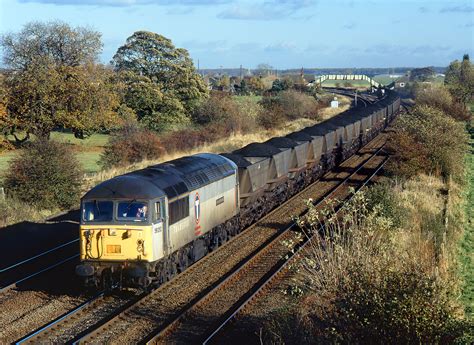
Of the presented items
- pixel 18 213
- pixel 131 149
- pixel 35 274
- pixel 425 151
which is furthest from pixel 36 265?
pixel 131 149

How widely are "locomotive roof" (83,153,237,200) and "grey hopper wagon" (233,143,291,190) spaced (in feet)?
15.6

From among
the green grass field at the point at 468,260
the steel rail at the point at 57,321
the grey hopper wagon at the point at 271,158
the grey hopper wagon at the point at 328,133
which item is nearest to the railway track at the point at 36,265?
the steel rail at the point at 57,321

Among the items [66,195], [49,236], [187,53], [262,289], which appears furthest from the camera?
[187,53]

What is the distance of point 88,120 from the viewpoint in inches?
1875

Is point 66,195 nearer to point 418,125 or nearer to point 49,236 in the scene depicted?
point 49,236

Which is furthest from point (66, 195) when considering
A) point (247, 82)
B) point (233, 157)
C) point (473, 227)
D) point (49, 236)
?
point (247, 82)

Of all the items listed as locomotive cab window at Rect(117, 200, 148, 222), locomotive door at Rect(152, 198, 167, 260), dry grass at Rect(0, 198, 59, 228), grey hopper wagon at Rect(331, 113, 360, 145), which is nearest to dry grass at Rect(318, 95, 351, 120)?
grey hopper wagon at Rect(331, 113, 360, 145)

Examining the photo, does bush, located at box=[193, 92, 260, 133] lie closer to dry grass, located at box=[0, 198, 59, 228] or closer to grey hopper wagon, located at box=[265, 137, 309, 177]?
grey hopper wagon, located at box=[265, 137, 309, 177]

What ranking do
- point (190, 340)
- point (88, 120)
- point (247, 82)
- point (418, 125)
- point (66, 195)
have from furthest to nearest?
point (247, 82)
point (88, 120)
point (418, 125)
point (66, 195)
point (190, 340)

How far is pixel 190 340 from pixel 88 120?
36.2 metres

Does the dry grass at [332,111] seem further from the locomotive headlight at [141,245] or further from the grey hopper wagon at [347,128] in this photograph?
the locomotive headlight at [141,245]

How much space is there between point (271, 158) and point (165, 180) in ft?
33.3

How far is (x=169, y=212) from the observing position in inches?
666

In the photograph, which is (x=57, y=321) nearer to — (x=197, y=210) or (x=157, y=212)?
(x=157, y=212)
